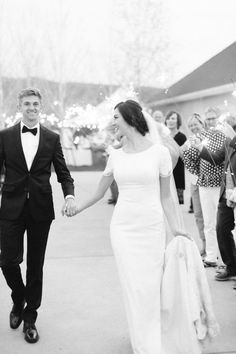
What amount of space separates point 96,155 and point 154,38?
23.2 feet

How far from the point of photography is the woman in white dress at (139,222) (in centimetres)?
362

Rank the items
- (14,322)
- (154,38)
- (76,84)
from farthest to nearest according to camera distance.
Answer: (76,84) → (154,38) → (14,322)

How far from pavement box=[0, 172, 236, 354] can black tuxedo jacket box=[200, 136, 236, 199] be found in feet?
4.25

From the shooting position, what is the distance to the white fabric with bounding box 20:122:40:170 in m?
4.07

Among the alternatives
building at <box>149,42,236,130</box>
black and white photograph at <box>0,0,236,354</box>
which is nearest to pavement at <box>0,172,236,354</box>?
black and white photograph at <box>0,0,236,354</box>

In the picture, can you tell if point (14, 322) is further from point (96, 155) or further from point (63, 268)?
point (96, 155)

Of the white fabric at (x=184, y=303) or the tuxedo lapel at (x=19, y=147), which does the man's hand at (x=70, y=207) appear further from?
the white fabric at (x=184, y=303)

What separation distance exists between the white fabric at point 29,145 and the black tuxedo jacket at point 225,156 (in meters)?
2.08

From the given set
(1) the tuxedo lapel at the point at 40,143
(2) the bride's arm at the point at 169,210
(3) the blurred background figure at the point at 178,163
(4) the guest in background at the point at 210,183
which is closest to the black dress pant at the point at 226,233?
(4) the guest in background at the point at 210,183

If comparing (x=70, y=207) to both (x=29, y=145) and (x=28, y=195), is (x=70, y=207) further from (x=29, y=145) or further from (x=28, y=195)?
Result: (x=29, y=145)

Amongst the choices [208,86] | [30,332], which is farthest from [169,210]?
[208,86]

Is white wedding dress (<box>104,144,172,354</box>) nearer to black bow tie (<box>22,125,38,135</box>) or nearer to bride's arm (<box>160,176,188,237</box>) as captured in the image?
bride's arm (<box>160,176,188,237</box>)

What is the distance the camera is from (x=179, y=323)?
12.0 ft

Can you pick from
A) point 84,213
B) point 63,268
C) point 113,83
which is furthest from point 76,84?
point 63,268
